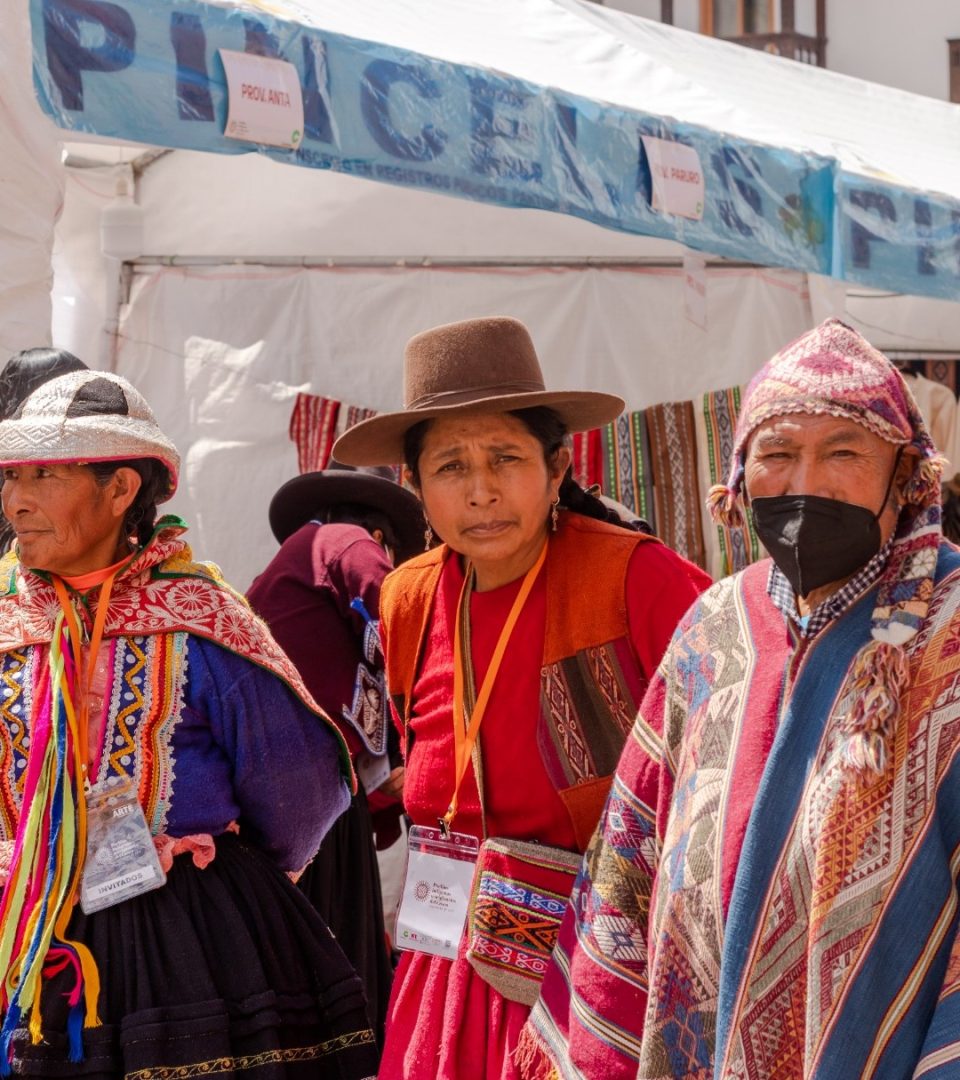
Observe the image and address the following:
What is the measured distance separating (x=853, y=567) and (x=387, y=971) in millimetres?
2813

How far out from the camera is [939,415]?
9039 mm

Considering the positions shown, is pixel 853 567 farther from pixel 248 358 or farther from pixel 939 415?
pixel 939 415

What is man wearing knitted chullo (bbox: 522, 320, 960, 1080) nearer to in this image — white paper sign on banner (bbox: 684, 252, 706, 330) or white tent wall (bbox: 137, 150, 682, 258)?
white paper sign on banner (bbox: 684, 252, 706, 330)

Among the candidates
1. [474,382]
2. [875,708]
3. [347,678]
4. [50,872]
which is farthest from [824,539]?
[347,678]

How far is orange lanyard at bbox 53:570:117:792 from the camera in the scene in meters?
2.76

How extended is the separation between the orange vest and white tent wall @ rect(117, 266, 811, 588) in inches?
128

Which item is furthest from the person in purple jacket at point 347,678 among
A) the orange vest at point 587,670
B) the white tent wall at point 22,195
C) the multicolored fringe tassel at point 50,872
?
the multicolored fringe tassel at point 50,872

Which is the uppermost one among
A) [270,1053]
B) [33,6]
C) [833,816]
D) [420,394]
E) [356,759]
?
[33,6]

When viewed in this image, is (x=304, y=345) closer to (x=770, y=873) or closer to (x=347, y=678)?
(x=347, y=678)

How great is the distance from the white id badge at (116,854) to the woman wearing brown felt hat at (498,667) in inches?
19.0

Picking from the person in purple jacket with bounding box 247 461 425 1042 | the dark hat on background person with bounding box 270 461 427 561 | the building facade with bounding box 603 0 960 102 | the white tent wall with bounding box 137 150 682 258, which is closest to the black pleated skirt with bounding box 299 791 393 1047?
the person in purple jacket with bounding box 247 461 425 1042

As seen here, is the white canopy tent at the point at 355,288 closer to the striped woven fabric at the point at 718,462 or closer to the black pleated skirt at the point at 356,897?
the striped woven fabric at the point at 718,462

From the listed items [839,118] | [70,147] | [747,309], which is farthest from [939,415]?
[70,147]

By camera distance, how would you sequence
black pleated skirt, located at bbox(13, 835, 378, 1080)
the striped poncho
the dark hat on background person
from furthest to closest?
the dark hat on background person < black pleated skirt, located at bbox(13, 835, 378, 1080) < the striped poncho
